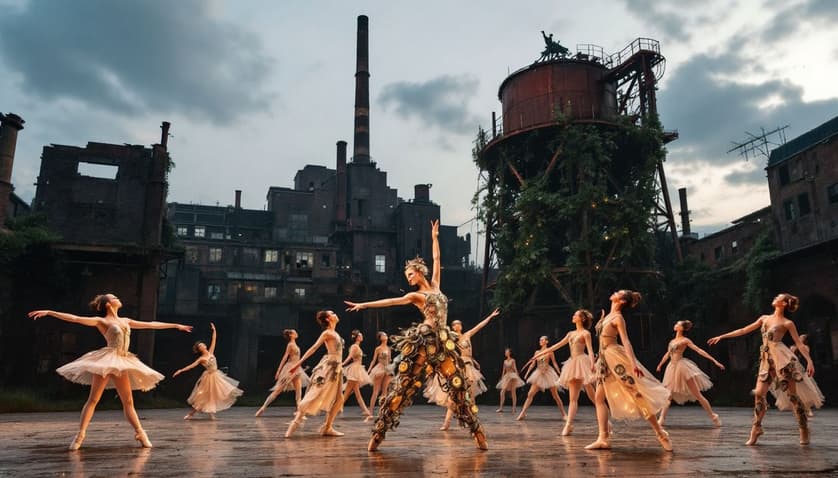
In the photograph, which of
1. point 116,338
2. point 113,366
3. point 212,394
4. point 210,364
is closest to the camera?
point 113,366

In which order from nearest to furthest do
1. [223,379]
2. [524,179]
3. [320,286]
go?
[223,379], [524,179], [320,286]

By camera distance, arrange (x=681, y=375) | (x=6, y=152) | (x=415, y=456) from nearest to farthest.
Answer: (x=415, y=456), (x=681, y=375), (x=6, y=152)

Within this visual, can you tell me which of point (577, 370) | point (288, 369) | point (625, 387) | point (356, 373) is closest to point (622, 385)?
point (625, 387)

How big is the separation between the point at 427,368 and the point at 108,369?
405cm

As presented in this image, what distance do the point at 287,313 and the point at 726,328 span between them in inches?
1153

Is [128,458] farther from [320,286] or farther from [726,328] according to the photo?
[320,286]

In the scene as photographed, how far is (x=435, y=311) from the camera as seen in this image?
23.7 feet

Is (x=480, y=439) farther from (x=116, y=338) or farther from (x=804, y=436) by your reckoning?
(x=116, y=338)

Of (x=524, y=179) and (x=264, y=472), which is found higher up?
(x=524, y=179)

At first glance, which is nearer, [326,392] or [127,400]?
[127,400]

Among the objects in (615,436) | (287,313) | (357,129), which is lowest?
(615,436)

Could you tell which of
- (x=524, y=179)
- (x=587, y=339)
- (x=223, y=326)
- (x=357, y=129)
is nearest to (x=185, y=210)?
(x=357, y=129)

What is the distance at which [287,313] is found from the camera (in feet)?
147

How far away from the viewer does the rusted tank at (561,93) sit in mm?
34844
